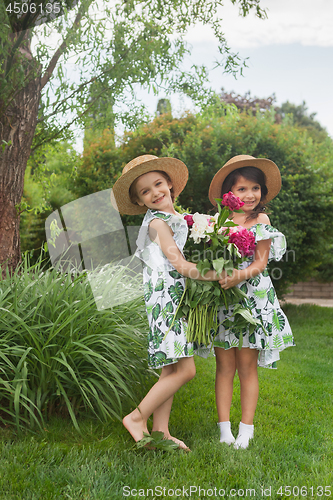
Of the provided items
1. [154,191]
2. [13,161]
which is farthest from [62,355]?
[13,161]

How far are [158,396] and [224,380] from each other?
18.0 inches

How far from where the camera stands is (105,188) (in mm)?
6449

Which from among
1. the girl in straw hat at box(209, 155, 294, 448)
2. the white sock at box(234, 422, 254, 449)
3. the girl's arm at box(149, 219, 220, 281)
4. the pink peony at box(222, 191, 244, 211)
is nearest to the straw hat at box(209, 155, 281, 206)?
the girl in straw hat at box(209, 155, 294, 448)

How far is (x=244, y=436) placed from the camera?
2.24 metres

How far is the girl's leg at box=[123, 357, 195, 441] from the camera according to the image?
2.10 m

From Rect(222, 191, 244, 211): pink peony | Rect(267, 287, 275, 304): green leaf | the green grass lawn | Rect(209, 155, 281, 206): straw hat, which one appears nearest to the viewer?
the green grass lawn

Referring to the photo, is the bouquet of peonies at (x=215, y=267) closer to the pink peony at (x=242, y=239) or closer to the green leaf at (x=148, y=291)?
the pink peony at (x=242, y=239)

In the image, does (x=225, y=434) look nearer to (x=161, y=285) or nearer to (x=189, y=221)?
(x=161, y=285)

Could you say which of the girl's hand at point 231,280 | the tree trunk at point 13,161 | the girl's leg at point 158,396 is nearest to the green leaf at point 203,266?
the girl's hand at point 231,280

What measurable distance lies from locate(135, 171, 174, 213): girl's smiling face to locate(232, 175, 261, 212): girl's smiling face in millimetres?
471

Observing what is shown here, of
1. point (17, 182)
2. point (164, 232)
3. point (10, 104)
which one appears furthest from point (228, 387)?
point (10, 104)

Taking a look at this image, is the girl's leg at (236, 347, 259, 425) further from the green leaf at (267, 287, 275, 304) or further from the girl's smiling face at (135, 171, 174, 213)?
the girl's smiling face at (135, 171, 174, 213)

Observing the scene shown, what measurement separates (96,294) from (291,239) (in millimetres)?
4221

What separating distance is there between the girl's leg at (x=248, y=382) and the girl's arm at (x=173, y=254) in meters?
0.55
